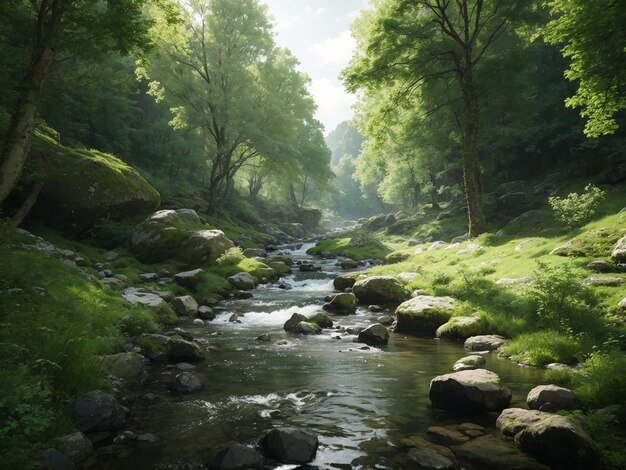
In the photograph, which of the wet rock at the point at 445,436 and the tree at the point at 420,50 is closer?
the wet rock at the point at 445,436

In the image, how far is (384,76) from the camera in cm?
2131

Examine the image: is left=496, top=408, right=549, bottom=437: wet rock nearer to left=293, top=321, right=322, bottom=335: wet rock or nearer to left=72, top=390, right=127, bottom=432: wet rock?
left=72, top=390, right=127, bottom=432: wet rock

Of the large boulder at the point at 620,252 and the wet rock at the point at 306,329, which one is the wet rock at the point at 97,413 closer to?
the wet rock at the point at 306,329

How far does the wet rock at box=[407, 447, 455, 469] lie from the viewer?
4.48 metres

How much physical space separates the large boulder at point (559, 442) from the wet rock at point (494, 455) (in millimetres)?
159

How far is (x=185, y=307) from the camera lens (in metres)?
13.4

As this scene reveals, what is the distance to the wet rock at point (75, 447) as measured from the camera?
443 centimetres

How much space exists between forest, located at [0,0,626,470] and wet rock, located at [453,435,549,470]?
29mm

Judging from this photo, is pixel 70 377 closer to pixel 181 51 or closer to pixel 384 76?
pixel 384 76

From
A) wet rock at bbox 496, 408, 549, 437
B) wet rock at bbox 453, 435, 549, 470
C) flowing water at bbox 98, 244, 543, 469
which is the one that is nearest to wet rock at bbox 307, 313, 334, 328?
flowing water at bbox 98, 244, 543, 469

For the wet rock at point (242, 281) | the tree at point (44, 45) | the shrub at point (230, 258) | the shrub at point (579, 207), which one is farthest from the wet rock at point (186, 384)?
the shrub at point (579, 207)

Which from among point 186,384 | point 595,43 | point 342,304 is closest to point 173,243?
point 342,304

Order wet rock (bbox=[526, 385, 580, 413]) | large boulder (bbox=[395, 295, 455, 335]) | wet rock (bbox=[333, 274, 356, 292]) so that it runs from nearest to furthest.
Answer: wet rock (bbox=[526, 385, 580, 413]) → large boulder (bbox=[395, 295, 455, 335]) → wet rock (bbox=[333, 274, 356, 292])

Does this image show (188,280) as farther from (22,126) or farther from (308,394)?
(308,394)
